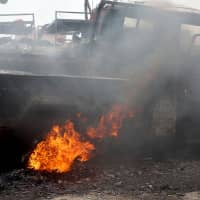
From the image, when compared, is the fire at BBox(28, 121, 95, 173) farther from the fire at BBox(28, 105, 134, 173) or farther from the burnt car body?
the burnt car body

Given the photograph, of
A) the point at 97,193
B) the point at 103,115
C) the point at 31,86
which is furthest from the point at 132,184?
the point at 31,86

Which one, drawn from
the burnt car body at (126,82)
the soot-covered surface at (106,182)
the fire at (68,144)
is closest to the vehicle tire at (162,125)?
the burnt car body at (126,82)

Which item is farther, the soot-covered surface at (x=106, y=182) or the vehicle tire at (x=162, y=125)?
the vehicle tire at (x=162, y=125)

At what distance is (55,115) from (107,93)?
1.09 meters

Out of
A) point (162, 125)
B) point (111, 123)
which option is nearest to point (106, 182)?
point (111, 123)

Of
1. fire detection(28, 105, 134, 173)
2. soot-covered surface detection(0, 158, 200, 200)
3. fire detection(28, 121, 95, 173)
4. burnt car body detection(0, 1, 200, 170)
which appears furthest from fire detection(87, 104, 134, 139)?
soot-covered surface detection(0, 158, 200, 200)

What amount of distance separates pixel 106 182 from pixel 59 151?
3.47 ft

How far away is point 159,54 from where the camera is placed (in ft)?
23.0

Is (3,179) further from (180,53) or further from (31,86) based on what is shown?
(180,53)

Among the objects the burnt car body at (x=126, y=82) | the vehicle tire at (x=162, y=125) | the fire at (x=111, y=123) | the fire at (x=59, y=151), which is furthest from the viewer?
the vehicle tire at (x=162, y=125)

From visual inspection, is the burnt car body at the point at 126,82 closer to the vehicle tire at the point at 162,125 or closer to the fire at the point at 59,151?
the vehicle tire at the point at 162,125

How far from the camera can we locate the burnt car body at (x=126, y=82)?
226 inches

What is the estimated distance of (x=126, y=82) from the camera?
247 inches

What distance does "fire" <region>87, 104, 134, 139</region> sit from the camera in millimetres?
6164
